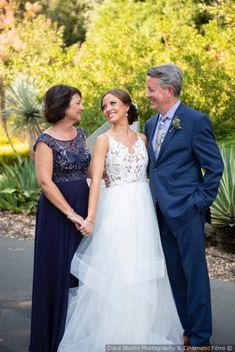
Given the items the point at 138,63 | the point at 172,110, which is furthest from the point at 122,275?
the point at 138,63

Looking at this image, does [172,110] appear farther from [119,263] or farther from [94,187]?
[119,263]

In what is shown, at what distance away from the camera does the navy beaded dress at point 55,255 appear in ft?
13.8

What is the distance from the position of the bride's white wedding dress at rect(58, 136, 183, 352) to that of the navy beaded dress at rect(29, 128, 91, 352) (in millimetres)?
95

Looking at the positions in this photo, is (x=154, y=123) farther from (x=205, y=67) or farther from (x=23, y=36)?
(x=23, y=36)

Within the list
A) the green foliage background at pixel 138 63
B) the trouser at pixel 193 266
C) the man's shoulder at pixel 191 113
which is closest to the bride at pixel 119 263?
the trouser at pixel 193 266

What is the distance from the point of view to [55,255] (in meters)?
4.24

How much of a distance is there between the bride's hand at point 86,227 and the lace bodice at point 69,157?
0.34 m

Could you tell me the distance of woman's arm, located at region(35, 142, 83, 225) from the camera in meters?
4.05

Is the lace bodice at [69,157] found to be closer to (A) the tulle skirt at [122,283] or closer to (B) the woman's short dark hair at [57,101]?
(B) the woman's short dark hair at [57,101]

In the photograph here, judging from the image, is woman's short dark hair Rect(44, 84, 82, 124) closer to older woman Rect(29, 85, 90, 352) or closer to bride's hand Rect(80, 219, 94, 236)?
older woman Rect(29, 85, 90, 352)

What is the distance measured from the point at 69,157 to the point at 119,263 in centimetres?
81

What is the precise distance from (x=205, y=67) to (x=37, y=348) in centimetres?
844

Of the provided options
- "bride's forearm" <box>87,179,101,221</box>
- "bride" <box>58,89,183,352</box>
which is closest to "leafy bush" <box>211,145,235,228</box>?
"bride" <box>58,89,183,352</box>

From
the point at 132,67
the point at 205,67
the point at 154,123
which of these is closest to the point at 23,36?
the point at 132,67
